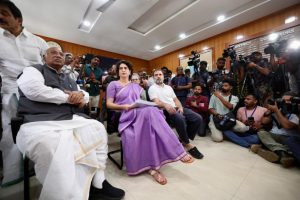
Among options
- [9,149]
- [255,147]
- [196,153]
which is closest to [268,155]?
[255,147]

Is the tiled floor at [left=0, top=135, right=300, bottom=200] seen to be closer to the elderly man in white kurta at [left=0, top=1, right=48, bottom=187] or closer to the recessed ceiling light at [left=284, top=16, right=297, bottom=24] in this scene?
the elderly man in white kurta at [left=0, top=1, right=48, bottom=187]

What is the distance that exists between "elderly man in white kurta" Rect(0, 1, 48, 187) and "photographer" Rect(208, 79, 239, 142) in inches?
101

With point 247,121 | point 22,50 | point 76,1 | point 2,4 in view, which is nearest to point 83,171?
point 22,50

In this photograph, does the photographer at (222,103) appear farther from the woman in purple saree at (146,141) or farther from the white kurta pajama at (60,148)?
the white kurta pajama at (60,148)

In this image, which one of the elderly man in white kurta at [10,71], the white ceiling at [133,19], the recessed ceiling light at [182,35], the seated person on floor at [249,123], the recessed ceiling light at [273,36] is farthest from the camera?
the recessed ceiling light at [182,35]

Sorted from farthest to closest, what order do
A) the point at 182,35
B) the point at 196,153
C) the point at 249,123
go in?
the point at 182,35 → the point at 249,123 → the point at 196,153

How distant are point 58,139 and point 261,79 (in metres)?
3.25

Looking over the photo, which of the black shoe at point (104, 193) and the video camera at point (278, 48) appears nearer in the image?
the black shoe at point (104, 193)

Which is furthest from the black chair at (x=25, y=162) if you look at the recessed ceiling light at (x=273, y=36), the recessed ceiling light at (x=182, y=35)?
the recessed ceiling light at (x=273, y=36)

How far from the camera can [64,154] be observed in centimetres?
87

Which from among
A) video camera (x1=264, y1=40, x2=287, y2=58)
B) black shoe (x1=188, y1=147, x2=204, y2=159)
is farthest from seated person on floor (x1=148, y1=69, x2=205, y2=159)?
video camera (x1=264, y1=40, x2=287, y2=58)

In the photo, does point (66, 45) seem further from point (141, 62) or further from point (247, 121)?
point (247, 121)

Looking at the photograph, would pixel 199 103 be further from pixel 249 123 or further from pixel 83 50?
pixel 83 50

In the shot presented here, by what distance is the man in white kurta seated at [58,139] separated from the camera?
2.77 feet
